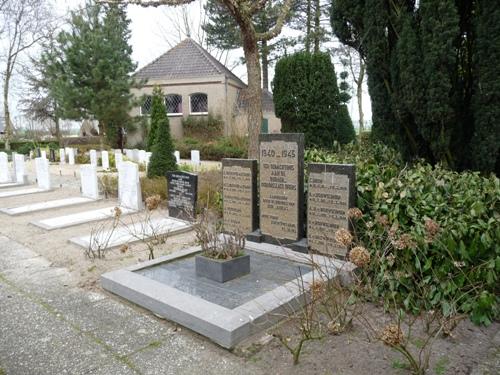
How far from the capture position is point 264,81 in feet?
103

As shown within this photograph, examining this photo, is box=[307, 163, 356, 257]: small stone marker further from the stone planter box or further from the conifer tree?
the conifer tree

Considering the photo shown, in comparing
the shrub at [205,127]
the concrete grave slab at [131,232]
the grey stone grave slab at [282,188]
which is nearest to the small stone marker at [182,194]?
the concrete grave slab at [131,232]

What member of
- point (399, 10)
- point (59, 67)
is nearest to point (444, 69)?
point (399, 10)

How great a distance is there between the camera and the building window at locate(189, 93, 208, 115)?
2612cm

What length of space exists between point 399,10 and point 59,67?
18.7 meters

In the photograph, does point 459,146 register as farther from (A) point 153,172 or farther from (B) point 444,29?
(A) point 153,172

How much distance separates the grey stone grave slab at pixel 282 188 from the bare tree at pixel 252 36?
3708mm

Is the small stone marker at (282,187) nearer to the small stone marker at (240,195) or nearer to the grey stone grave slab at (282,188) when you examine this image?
the grey stone grave slab at (282,188)

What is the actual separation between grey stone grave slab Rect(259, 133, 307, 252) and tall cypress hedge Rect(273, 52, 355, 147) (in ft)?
18.8

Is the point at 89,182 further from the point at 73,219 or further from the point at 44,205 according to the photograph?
the point at 73,219

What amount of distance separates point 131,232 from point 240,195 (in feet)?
6.19

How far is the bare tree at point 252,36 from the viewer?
833 centimetres

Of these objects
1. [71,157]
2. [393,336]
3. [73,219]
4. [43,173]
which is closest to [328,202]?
[393,336]

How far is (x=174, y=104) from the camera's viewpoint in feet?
88.0
